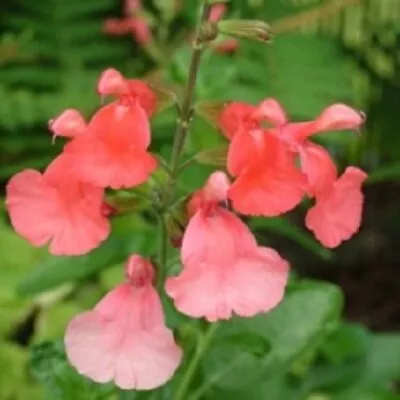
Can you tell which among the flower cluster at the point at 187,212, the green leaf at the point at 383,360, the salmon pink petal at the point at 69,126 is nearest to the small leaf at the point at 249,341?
the flower cluster at the point at 187,212

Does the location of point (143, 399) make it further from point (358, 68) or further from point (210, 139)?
point (358, 68)

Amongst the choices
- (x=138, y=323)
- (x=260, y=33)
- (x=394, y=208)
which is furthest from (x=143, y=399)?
(x=394, y=208)

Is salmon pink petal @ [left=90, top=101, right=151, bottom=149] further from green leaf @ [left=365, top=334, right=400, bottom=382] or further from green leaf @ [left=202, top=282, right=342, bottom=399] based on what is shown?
green leaf @ [left=365, top=334, right=400, bottom=382]

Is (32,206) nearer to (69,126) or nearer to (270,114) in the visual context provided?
(69,126)

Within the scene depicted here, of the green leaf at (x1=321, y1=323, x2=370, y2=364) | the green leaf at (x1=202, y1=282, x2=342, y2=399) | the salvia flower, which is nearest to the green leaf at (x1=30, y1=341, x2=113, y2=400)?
the green leaf at (x1=202, y1=282, x2=342, y2=399)

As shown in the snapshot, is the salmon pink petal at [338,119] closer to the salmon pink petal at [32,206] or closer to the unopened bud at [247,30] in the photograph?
the unopened bud at [247,30]
